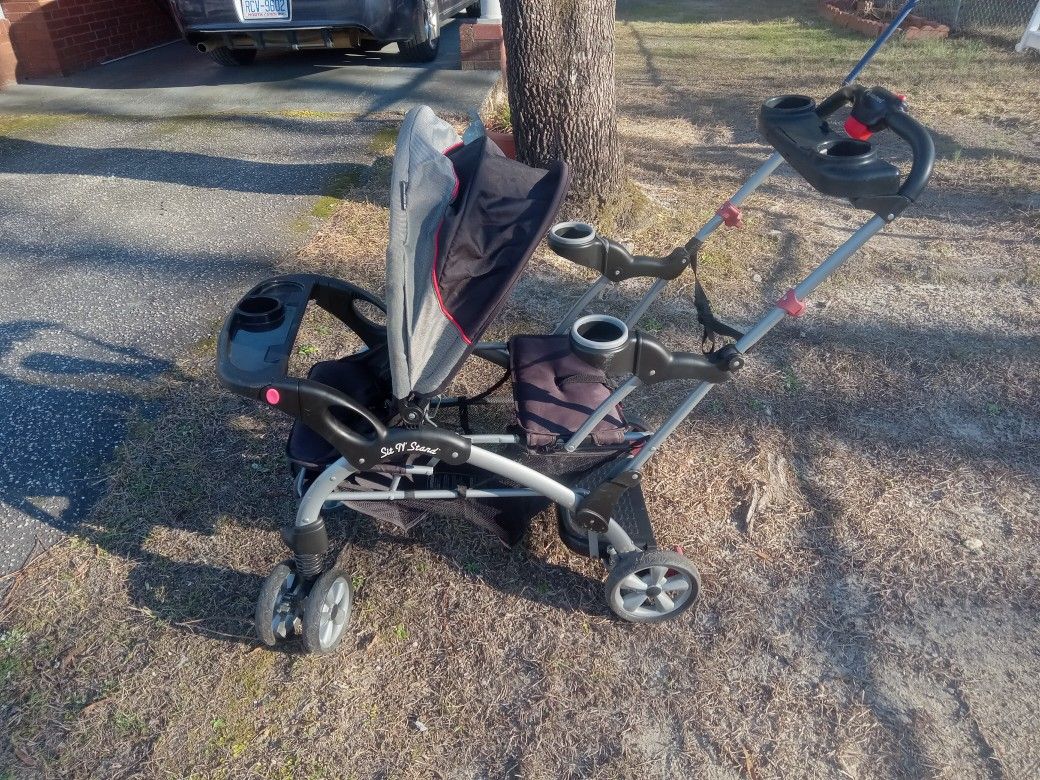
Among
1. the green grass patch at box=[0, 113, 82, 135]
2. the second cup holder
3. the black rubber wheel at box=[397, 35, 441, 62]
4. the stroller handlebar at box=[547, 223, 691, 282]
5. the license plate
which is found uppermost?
the second cup holder

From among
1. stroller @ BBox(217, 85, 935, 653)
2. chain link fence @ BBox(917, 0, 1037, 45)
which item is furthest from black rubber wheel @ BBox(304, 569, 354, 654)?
chain link fence @ BBox(917, 0, 1037, 45)

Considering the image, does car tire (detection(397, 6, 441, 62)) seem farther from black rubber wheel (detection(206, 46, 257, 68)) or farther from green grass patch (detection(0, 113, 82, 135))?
green grass patch (detection(0, 113, 82, 135))

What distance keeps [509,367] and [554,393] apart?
0.31 meters

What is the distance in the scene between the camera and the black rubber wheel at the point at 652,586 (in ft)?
7.78

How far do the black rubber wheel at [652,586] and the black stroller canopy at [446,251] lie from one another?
865 mm

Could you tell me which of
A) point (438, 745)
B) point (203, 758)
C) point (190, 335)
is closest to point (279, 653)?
point (203, 758)

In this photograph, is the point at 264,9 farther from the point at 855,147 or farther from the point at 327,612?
the point at 855,147

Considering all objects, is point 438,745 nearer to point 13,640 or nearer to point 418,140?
point 13,640

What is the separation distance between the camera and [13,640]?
243 centimetres

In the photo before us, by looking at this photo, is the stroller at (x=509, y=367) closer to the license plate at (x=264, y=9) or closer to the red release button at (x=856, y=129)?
the red release button at (x=856, y=129)

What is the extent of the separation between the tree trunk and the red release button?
8.49ft

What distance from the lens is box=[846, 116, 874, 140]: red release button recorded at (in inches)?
80.7

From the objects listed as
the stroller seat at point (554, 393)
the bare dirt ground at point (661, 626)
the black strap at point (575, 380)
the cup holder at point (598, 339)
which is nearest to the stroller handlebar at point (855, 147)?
the cup holder at point (598, 339)

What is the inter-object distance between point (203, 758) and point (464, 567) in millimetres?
1010
